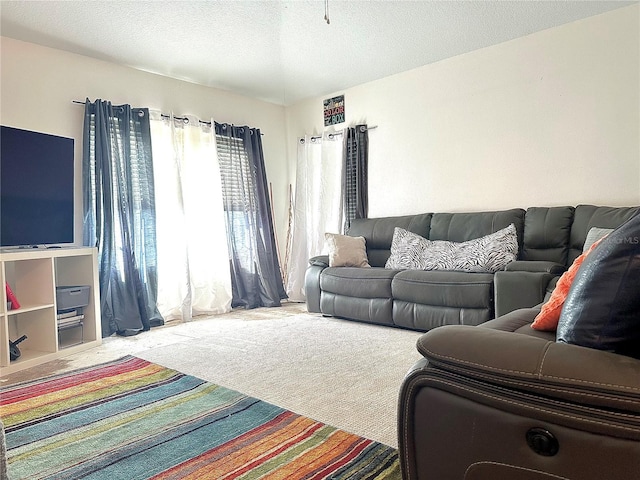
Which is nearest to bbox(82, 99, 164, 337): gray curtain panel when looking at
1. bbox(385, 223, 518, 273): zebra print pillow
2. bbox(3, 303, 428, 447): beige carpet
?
bbox(3, 303, 428, 447): beige carpet

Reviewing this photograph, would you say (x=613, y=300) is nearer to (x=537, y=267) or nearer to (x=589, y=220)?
(x=537, y=267)

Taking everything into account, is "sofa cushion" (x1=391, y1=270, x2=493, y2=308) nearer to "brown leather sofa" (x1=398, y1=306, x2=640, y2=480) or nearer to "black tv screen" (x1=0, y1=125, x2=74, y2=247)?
"brown leather sofa" (x1=398, y1=306, x2=640, y2=480)

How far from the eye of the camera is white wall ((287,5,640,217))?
10.6 feet

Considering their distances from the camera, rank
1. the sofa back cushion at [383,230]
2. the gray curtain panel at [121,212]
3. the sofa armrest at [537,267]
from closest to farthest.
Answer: the sofa armrest at [537,267], the gray curtain panel at [121,212], the sofa back cushion at [383,230]

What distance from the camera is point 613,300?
89 cm

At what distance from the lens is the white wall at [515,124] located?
3.23 m

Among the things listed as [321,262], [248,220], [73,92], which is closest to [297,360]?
[321,262]

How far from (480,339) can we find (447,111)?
351 centimetres

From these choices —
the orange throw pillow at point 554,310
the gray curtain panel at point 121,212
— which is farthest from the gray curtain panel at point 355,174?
the orange throw pillow at point 554,310

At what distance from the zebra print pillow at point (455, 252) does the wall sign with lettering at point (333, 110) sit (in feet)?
5.48

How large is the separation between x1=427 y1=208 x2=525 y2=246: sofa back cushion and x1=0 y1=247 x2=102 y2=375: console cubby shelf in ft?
9.10

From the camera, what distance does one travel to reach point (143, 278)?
3.90 metres

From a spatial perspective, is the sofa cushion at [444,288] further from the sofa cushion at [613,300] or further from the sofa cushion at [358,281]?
the sofa cushion at [613,300]

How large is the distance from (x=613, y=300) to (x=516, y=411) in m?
0.29
